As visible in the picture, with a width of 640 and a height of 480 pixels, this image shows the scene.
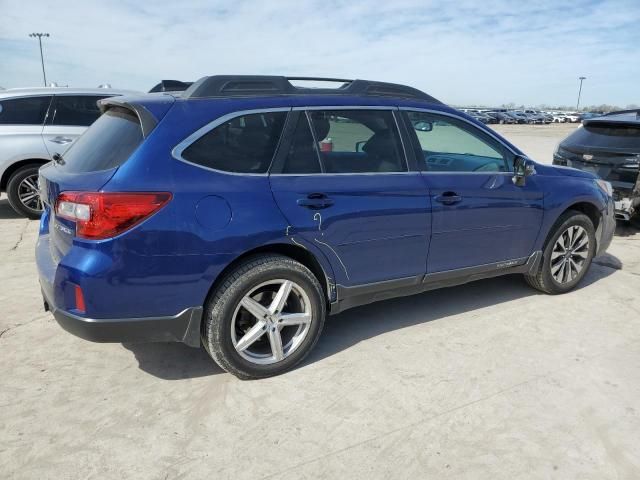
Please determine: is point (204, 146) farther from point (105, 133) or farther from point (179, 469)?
point (179, 469)

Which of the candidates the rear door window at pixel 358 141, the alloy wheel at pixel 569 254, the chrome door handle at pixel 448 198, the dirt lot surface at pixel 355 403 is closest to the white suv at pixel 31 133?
the dirt lot surface at pixel 355 403

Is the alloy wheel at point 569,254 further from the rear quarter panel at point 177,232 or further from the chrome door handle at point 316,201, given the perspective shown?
the rear quarter panel at point 177,232

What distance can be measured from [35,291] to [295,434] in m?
2.98

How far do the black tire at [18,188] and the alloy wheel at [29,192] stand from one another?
0.9 inches

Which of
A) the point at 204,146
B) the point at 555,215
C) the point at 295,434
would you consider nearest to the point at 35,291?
the point at 204,146

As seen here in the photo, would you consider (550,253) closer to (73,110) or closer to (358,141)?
(358,141)

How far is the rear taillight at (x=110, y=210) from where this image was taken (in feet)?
8.29

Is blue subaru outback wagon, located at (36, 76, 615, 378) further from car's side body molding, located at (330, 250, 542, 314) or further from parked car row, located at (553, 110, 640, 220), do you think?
parked car row, located at (553, 110, 640, 220)

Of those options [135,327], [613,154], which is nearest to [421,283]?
[135,327]

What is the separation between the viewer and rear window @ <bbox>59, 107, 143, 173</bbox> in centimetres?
274

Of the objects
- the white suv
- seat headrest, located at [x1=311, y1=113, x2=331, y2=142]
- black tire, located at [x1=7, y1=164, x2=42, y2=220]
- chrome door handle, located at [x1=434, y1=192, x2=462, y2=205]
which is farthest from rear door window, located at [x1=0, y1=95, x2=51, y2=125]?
chrome door handle, located at [x1=434, y1=192, x2=462, y2=205]

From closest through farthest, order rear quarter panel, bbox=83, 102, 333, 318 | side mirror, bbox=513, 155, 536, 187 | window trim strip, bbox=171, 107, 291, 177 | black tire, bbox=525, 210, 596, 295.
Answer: rear quarter panel, bbox=83, 102, 333, 318
window trim strip, bbox=171, 107, 291, 177
side mirror, bbox=513, 155, 536, 187
black tire, bbox=525, 210, 596, 295

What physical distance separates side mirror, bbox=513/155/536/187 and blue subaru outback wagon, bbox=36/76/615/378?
1cm

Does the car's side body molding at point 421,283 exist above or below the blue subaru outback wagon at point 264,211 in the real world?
below
